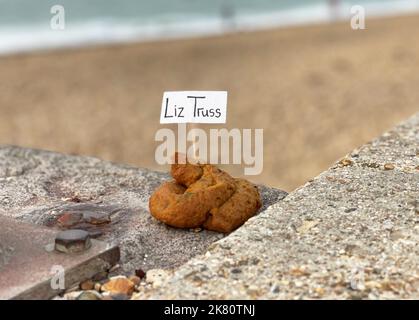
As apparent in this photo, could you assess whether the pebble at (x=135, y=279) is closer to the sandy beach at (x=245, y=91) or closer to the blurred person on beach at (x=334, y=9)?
the sandy beach at (x=245, y=91)

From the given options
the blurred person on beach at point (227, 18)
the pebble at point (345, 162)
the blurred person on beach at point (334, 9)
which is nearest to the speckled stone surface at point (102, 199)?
the pebble at point (345, 162)

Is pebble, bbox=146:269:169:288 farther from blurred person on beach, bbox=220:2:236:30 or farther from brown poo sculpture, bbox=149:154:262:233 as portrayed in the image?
blurred person on beach, bbox=220:2:236:30

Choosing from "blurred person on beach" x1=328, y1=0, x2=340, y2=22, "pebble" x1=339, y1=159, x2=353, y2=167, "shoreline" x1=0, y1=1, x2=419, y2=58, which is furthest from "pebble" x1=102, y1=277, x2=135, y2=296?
"blurred person on beach" x1=328, y1=0, x2=340, y2=22

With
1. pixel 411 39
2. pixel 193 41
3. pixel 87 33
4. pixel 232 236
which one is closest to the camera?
pixel 232 236

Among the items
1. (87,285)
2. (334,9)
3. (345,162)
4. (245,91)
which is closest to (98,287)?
(87,285)

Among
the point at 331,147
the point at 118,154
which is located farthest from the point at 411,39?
the point at 118,154
